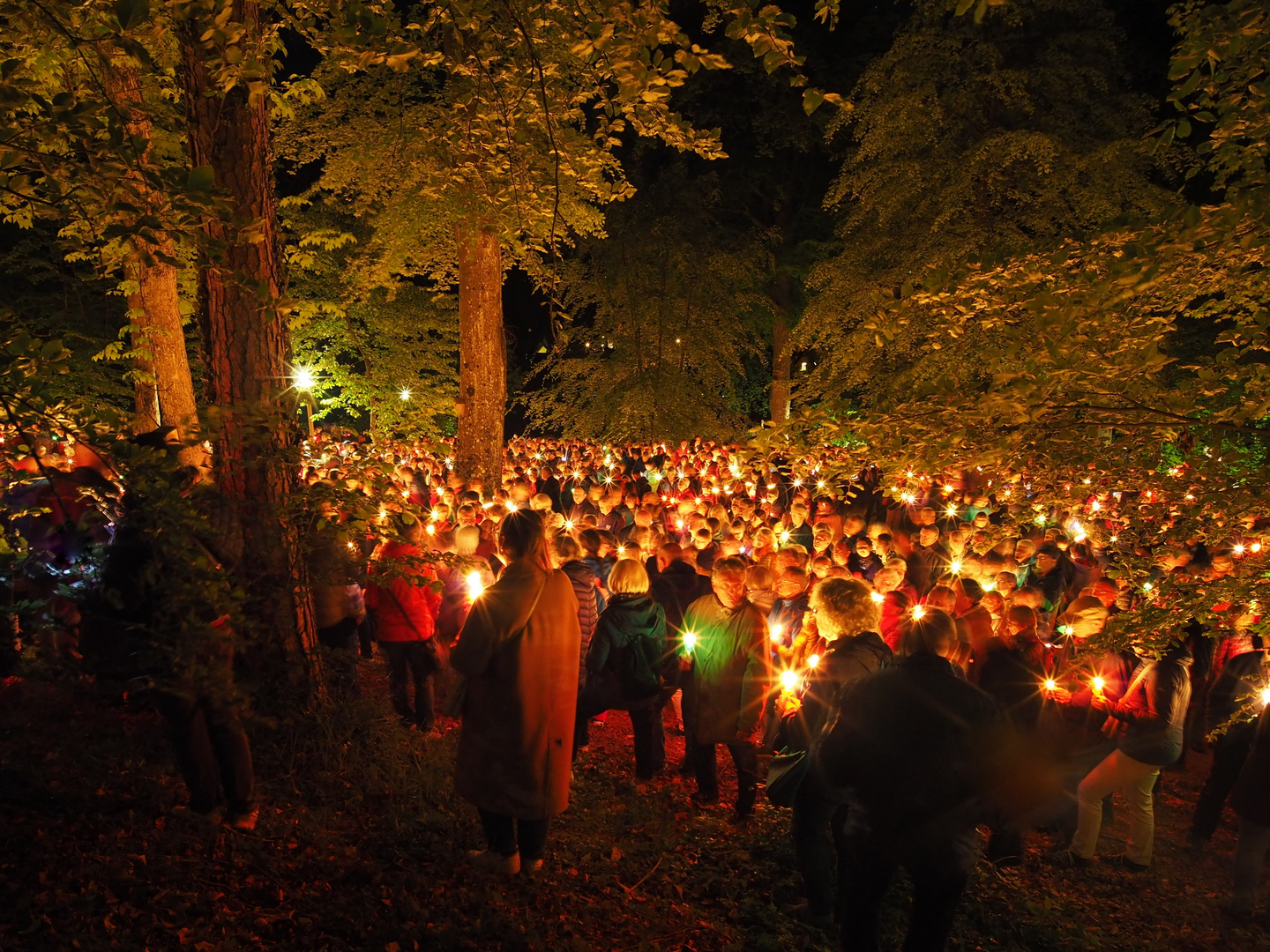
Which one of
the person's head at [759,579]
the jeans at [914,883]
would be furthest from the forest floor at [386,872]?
the person's head at [759,579]

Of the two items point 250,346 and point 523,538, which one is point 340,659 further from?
point 523,538

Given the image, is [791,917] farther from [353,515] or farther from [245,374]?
[245,374]

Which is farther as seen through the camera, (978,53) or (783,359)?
(783,359)

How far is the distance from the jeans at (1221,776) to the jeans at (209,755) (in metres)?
6.79

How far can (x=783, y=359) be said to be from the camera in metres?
29.8

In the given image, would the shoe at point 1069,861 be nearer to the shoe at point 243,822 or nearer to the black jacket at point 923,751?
the black jacket at point 923,751

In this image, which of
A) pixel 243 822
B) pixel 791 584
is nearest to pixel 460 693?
pixel 243 822

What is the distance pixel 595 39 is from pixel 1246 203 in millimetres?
3072

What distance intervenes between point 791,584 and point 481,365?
29.8 ft

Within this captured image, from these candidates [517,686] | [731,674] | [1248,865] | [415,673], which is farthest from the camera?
[415,673]

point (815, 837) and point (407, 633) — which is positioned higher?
point (407, 633)

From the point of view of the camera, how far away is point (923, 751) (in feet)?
10.3

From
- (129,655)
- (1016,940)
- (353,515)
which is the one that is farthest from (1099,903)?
(129,655)

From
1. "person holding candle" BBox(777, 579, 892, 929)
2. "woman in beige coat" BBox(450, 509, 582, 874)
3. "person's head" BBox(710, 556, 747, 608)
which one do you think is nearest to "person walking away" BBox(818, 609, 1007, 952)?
"person holding candle" BBox(777, 579, 892, 929)
